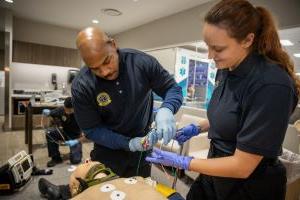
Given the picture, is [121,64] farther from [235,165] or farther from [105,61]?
[235,165]

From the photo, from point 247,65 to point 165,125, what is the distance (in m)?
0.46

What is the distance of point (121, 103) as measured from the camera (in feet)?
4.18

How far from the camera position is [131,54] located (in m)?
1.35

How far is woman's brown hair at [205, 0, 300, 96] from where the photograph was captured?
0.78m

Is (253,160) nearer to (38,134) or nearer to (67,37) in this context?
(38,134)

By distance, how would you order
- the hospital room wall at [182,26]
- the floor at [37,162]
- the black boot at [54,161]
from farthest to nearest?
the black boot at [54,161]
the hospital room wall at [182,26]
the floor at [37,162]

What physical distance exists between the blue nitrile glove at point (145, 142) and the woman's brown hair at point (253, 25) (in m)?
0.55

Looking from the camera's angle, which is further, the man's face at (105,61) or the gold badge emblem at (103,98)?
the gold badge emblem at (103,98)

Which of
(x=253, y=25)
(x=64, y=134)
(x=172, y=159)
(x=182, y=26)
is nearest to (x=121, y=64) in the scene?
(x=172, y=159)

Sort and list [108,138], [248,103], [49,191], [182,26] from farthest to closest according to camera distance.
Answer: [182,26]
[49,191]
[108,138]
[248,103]

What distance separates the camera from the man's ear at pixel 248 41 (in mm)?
800

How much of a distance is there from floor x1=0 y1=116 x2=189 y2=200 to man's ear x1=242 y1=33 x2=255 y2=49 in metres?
1.87

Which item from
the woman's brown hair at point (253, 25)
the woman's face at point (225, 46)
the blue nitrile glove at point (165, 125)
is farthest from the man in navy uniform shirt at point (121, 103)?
the woman's brown hair at point (253, 25)

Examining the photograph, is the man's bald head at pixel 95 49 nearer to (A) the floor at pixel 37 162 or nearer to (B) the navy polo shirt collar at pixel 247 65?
(B) the navy polo shirt collar at pixel 247 65
